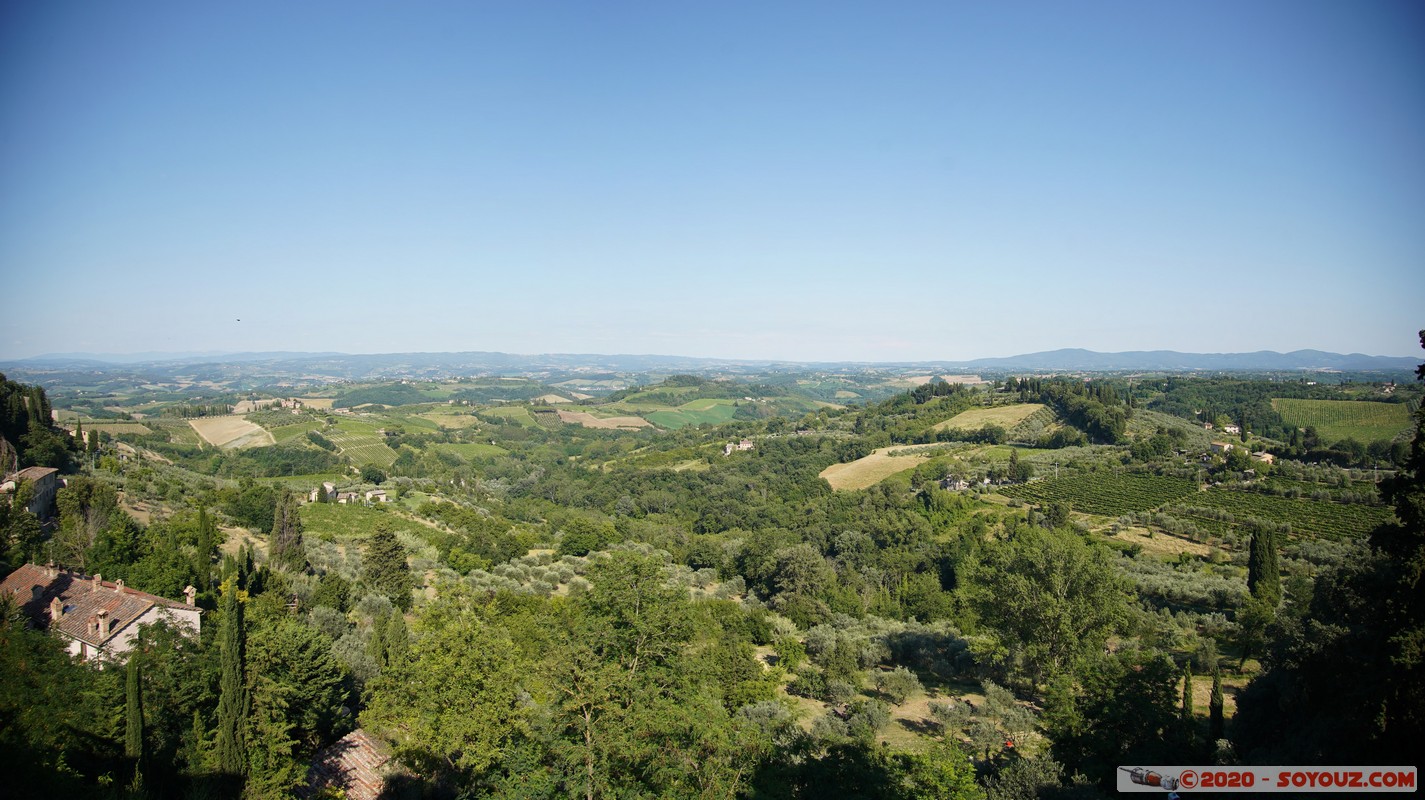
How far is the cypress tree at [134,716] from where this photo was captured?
547 inches

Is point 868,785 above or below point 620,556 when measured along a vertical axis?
below

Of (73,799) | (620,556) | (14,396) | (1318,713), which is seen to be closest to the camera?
(73,799)

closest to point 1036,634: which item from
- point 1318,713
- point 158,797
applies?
point 1318,713

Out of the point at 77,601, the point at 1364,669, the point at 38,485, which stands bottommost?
the point at 77,601

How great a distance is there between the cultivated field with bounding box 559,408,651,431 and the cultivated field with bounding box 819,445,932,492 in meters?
59.8

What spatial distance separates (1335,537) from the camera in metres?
A: 38.3

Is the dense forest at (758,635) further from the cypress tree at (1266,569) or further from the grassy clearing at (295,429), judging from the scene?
the grassy clearing at (295,429)

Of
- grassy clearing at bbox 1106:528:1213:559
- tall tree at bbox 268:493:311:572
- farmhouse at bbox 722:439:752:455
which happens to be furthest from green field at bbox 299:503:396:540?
farmhouse at bbox 722:439:752:455

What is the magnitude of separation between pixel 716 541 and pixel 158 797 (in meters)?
42.8

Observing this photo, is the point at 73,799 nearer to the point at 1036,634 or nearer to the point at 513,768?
the point at 513,768

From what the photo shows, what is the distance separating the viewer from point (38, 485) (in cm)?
3419

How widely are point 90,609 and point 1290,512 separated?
209 ft

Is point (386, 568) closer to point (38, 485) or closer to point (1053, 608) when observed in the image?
point (38, 485)

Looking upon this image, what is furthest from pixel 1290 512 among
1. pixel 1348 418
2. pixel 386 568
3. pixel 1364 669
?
pixel 386 568
